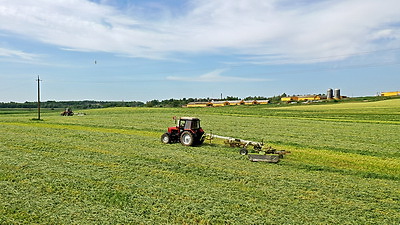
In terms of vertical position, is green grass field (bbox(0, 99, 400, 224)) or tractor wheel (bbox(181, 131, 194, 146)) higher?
tractor wheel (bbox(181, 131, 194, 146))

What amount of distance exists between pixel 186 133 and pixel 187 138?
12.4 inches

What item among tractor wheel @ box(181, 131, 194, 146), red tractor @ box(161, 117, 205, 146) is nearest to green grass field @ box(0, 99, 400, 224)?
tractor wheel @ box(181, 131, 194, 146)

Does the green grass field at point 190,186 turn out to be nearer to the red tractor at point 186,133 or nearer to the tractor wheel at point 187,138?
the tractor wheel at point 187,138

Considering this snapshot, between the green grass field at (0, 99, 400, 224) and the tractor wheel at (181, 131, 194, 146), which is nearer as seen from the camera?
the green grass field at (0, 99, 400, 224)

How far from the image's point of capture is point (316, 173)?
13.2 m

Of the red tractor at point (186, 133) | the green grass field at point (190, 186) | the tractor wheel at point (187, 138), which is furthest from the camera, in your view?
the red tractor at point (186, 133)

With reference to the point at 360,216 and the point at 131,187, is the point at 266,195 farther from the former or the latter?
the point at 131,187

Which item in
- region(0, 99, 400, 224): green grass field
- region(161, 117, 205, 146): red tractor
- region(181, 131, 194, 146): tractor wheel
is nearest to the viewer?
region(0, 99, 400, 224): green grass field

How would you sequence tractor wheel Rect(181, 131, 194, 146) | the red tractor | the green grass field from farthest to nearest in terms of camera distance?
1. the red tractor
2. tractor wheel Rect(181, 131, 194, 146)
3. the green grass field

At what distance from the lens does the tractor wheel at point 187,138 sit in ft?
63.0

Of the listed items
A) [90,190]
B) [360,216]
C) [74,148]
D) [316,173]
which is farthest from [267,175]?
[74,148]

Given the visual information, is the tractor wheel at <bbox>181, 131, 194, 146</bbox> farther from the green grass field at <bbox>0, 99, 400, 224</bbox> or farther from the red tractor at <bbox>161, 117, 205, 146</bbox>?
the green grass field at <bbox>0, 99, 400, 224</bbox>

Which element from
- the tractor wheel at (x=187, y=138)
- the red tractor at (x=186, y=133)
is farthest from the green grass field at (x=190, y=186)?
the red tractor at (x=186, y=133)

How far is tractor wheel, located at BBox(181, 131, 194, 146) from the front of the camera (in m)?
19.2
